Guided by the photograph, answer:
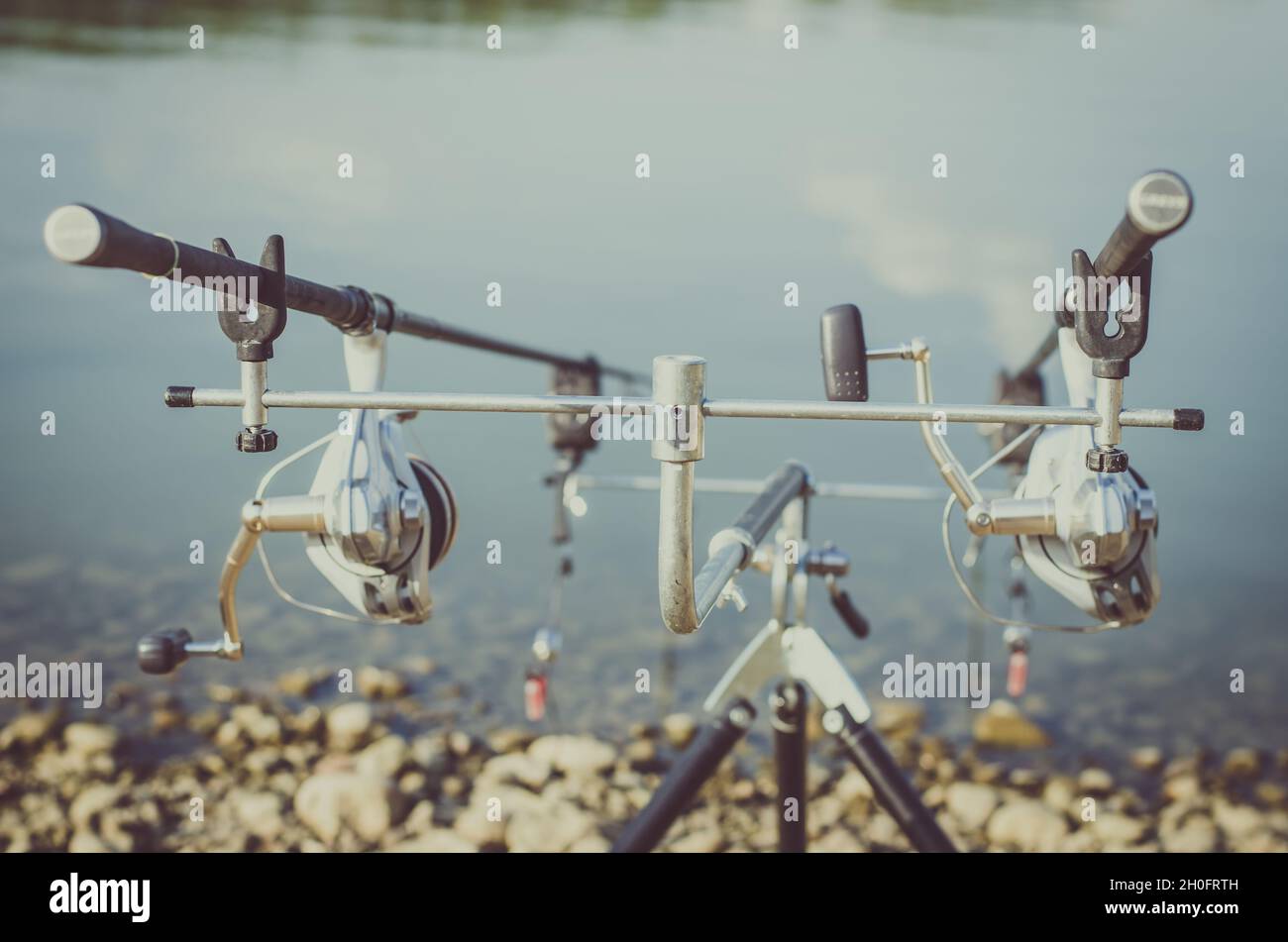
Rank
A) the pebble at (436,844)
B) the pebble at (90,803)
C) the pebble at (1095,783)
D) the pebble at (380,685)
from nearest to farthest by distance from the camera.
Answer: the pebble at (436,844) < the pebble at (90,803) < the pebble at (1095,783) < the pebble at (380,685)

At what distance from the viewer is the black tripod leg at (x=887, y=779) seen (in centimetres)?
201

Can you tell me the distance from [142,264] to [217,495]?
647 cm

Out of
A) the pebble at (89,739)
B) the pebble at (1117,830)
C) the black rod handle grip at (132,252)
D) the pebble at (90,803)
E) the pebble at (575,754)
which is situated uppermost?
the black rod handle grip at (132,252)

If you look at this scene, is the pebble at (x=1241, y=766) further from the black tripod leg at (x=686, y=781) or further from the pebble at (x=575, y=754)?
the black tripod leg at (x=686, y=781)

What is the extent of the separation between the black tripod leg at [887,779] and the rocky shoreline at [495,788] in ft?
4.50

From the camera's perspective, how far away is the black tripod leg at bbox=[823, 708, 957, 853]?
2.01m

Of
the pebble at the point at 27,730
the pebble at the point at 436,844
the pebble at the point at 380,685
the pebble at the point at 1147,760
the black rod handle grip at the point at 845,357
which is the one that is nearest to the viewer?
the black rod handle grip at the point at 845,357

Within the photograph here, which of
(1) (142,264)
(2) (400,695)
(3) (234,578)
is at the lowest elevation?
(2) (400,695)

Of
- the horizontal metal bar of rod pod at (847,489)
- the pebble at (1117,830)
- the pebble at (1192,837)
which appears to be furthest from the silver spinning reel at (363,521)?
the pebble at (1192,837)

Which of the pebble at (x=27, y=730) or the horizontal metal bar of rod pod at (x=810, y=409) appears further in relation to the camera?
the pebble at (x=27, y=730)
